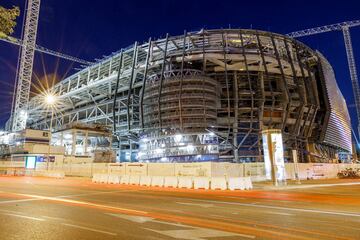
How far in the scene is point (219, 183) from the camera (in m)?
19.8

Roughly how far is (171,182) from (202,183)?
10.2ft

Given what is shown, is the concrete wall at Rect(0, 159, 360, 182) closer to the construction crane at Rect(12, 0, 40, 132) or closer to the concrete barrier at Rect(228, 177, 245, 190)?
the concrete barrier at Rect(228, 177, 245, 190)

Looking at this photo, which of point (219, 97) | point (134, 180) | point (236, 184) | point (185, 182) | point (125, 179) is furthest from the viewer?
point (219, 97)

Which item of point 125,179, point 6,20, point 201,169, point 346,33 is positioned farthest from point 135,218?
point 346,33

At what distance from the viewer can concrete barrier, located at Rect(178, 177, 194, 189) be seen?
836 inches

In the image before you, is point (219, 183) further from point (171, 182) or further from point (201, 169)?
point (171, 182)

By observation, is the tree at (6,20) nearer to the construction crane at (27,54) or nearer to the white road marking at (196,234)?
the white road marking at (196,234)

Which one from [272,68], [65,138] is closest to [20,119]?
[65,138]

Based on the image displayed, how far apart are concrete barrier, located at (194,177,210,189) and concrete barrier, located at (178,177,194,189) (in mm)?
438

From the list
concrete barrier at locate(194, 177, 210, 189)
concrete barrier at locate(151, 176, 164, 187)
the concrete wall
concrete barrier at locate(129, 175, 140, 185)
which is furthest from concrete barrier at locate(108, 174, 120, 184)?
concrete barrier at locate(194, 177, 210, 189)

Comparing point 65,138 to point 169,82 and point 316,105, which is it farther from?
point 316,105

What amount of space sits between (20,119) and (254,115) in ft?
220

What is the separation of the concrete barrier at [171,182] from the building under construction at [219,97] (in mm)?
31797

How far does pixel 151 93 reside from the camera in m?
60.4
